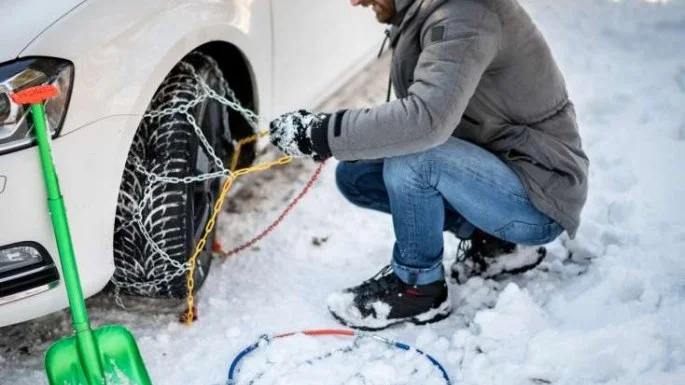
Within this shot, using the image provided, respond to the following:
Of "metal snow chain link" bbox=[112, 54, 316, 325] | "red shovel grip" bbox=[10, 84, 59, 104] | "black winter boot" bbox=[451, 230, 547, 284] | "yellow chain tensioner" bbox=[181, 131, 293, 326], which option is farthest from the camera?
"black winter boot" bbox=[451, 230, 547, 284]

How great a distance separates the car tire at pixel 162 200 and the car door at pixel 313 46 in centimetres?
41

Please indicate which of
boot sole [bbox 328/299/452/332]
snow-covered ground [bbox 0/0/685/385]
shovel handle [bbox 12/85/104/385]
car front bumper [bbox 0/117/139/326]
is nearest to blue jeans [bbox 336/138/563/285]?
boot sole [bbox 328/299/452/332]

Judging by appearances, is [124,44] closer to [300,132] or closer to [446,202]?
[300,132]

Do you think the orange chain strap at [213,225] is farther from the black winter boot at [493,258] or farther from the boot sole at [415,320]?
the black winter boot at [493,258]

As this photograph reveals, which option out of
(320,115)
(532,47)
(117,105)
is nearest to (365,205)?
(320,115)

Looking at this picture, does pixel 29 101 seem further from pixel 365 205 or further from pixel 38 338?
pixel 365 205

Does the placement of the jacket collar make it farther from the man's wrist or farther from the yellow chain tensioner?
the yellow chain tensioner

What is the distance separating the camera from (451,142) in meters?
2.51

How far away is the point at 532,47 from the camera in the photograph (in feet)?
7.87

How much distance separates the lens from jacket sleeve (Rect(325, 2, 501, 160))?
7.20 ft

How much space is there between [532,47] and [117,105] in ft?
3.94

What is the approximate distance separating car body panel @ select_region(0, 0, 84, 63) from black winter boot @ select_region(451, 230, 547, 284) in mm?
1580

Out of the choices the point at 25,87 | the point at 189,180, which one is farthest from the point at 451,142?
the point at 25,87

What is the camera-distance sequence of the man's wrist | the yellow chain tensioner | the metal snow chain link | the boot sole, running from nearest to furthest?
the man's wrist → the metal snow chain link → the yellow chain tensioner → the boot sole
